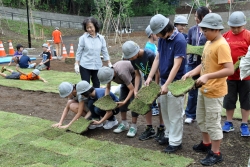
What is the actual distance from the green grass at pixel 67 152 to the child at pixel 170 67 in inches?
12.1

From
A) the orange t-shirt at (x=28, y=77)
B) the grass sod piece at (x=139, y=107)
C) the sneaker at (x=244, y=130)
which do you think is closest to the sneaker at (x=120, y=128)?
the grass sod piece at (x=139, y=107)

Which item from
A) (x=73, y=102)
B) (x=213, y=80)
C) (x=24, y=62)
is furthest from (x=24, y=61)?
(x=213, y=80)

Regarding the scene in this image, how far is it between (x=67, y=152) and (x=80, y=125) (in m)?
0.75

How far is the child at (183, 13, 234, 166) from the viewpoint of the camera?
287cm

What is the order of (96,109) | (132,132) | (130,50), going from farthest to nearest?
(96,109) < (132,132) < (130,50)

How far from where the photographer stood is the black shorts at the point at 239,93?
12.7 feet

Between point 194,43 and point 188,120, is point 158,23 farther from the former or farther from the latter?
point 188,120

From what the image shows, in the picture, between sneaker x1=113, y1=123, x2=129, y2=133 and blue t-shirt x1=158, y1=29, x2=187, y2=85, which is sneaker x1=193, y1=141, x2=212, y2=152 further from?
sneaker x1=113, y1=123, x2=129, y2=133

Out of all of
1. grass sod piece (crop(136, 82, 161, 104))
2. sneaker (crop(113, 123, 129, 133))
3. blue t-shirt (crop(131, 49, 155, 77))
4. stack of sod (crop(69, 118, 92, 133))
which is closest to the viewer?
grass sod piece (crop(136, 82, 161, 104))

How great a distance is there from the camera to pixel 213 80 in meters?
3.07

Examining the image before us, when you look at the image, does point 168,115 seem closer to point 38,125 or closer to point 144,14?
point 38,125

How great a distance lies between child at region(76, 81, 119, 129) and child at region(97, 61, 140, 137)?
0.58ft

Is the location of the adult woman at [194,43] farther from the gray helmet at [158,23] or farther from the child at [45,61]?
the child at [45,61]

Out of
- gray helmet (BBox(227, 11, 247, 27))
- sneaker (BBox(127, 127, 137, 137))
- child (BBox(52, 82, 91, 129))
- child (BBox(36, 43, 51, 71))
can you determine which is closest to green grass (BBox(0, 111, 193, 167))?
child (BBox(52, 82, 91, 129))
